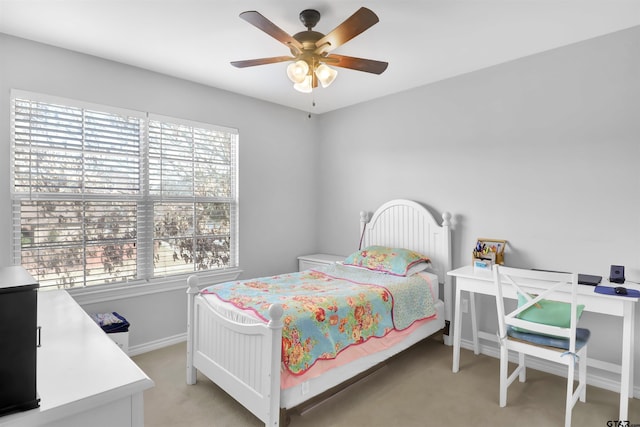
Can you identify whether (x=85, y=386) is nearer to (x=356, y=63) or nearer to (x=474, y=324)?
(x=356, y=63)

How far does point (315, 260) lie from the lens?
4066 millimetres

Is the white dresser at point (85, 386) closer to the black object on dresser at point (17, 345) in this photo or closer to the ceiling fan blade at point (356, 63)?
the black object on dresser at point (17, 345)

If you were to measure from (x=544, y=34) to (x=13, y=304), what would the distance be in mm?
3231

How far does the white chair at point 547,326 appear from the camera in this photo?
2020 millimetres

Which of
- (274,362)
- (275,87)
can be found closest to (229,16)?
(275,87)

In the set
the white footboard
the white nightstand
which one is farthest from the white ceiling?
the white nightstand

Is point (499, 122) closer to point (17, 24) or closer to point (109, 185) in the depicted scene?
point (109, 185)

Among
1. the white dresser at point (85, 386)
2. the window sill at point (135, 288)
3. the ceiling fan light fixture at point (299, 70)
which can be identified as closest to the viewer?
the white dresser at point (85, 386)

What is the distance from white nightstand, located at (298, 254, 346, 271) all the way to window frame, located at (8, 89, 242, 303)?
32.9 inches

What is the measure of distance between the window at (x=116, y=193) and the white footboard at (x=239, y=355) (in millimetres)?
949

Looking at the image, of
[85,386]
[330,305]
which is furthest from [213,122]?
[85,386]

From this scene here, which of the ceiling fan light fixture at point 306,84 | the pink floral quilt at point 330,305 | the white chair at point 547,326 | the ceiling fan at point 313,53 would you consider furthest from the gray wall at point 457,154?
the ceiling fan light fixture at point 306,84

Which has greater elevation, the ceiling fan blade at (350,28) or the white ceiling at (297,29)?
the white ceiling at (297,29)

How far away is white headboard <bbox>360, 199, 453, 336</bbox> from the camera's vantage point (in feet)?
10.8
